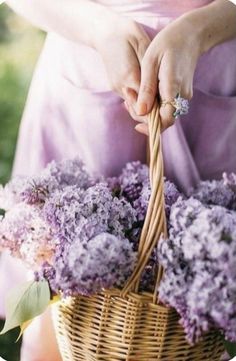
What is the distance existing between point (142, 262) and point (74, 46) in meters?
0.43

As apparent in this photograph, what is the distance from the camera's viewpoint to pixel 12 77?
3.59ft

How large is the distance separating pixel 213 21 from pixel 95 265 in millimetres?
475

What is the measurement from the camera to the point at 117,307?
874mm

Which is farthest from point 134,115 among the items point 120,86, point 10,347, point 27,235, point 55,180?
point 10,347

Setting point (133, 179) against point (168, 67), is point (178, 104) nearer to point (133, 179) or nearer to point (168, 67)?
point (168, 67)

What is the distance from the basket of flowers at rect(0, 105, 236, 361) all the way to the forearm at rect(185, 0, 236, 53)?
192 mm

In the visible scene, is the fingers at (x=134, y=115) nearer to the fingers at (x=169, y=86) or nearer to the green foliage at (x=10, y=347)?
the fingers at (x=169, y=86)

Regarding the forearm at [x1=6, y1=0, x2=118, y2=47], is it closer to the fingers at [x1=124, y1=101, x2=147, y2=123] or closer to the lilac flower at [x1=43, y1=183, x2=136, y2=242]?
the fingers at [x1=124, y1=101, x2=147, y2=123]

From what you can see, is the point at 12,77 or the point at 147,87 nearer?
the point at 147,87

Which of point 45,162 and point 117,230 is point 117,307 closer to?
point 117,230

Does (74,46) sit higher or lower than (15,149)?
higher

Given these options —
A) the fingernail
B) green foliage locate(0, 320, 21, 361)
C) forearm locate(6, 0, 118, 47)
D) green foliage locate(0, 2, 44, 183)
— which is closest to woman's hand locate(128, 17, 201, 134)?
the fingernail

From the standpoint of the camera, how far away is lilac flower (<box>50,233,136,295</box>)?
827 mm

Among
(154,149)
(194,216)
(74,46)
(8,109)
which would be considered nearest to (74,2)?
(74,46)
